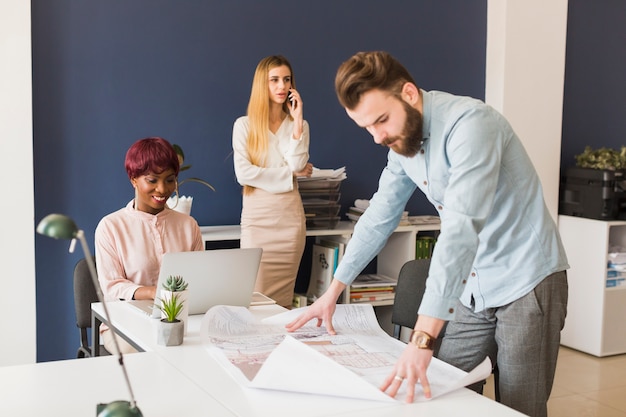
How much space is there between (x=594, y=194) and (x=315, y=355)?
3664 millimetres

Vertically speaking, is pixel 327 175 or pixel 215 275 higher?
pixel 327 175

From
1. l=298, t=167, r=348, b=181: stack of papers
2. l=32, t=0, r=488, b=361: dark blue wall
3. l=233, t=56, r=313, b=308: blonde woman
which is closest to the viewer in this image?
l=233, t=56, r=313, b=308: blonde woman

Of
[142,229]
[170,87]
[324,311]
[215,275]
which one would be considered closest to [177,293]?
[215,275]

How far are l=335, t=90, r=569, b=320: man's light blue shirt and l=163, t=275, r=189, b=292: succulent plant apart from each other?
0.48 m

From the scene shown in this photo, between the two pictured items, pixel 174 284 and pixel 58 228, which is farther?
pixel 174 284

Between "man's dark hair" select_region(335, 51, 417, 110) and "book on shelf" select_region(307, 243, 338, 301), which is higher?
"man's dark hair" select_region(335, 51, 417, 110)

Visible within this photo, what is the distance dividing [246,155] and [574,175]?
245 cm

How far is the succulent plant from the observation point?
229 centimetres

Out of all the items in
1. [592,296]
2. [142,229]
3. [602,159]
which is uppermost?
[602,159]

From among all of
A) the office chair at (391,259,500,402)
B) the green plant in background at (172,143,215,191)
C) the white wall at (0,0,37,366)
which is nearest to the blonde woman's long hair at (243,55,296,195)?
the green plant in background at (172,143,215,191)

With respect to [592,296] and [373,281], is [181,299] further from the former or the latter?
[592,296]

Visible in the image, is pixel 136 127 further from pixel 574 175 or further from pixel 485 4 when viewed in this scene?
pixel 574 175

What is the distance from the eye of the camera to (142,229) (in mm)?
2992

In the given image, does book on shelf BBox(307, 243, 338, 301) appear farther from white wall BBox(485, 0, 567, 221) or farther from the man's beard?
the man's beard
